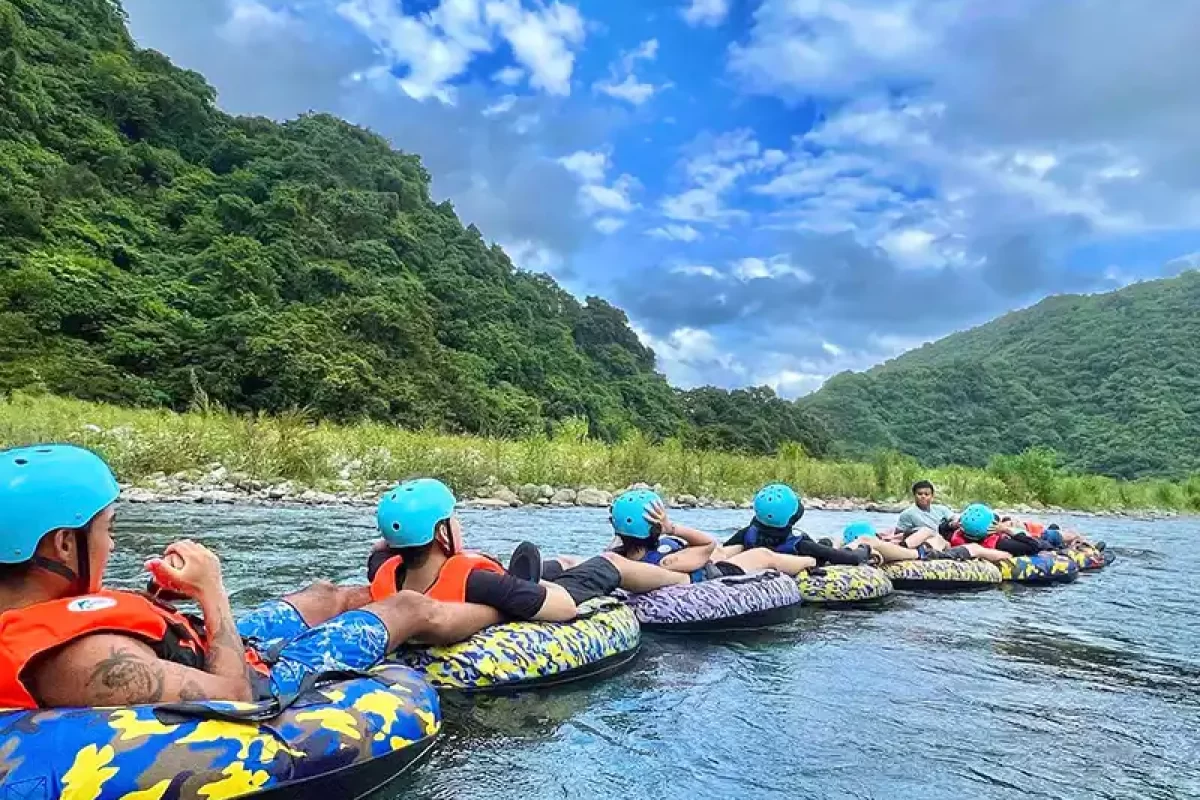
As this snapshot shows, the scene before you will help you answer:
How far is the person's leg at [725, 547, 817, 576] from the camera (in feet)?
30.8

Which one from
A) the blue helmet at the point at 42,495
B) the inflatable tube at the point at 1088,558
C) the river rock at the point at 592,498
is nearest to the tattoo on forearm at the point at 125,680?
the blue helmet at the point at 42,495

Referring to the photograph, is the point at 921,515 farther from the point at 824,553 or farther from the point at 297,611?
the point at 297,611

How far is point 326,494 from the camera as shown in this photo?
1691cm

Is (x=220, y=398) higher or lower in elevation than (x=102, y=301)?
lower

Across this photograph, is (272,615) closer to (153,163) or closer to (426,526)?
(426,526)

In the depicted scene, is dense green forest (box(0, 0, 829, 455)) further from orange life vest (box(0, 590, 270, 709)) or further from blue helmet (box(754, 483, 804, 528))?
orange life vest (box(0, 590, 270, 709))

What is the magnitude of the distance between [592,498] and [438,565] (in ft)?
48.8

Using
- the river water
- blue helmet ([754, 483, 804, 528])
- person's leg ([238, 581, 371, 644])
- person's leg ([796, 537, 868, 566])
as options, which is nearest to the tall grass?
the river water

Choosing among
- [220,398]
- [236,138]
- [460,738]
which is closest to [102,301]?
[220,398]

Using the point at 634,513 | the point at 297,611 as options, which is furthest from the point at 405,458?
the point at 297,611

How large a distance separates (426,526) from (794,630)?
13.4ft

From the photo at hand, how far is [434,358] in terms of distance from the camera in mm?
41750

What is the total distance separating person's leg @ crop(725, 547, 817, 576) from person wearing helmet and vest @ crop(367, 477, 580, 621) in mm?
3748

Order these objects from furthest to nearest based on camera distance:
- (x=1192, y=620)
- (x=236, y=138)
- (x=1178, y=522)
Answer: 1. (x=236, y=138)
2. (x=1178, y=522)
3. (x=1192, y=620)
